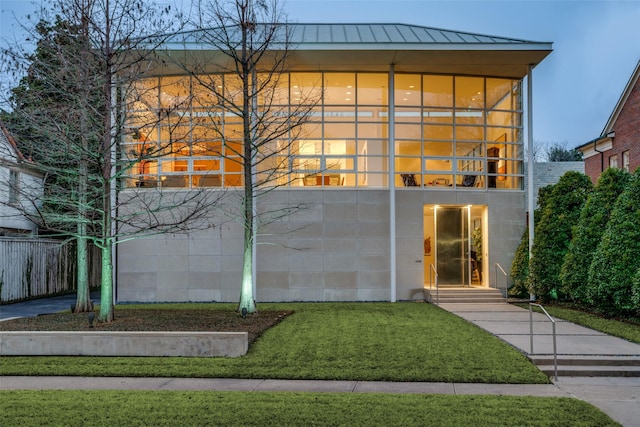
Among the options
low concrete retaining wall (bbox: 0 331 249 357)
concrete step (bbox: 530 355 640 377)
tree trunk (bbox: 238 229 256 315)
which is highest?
tree trunk (bbox: 238 229 256 315)

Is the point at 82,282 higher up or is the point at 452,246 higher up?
the point at 452,246

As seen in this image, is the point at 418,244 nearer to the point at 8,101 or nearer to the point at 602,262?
the point at 602,262

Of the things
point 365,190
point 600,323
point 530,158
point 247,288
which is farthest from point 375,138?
point 600,323

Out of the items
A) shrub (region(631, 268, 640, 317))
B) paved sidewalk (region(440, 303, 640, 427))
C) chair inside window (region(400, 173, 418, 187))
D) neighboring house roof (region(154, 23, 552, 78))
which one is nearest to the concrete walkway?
paved sidewalk (region(440, 303, 640, 427))

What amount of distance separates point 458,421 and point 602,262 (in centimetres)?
968

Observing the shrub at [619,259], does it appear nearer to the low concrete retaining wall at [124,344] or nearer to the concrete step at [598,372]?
the concrete step at [598,372]

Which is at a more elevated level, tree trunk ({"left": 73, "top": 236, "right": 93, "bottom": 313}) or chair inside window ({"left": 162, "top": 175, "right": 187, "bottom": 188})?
chair inside window ({"left": 162, "top": 175, "right": 187, "bottom": 188})

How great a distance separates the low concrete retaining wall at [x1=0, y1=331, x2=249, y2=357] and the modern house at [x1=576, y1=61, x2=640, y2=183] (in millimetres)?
23047

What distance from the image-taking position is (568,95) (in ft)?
572

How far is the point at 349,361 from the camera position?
30.2 feet

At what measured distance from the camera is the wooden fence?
1980 cm

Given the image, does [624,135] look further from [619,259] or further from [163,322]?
[163,322]

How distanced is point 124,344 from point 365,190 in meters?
10.3

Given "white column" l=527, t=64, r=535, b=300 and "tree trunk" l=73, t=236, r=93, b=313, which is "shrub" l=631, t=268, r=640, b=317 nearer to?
"white column" l=527, t=64, r=535, b=300
